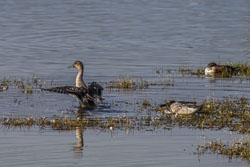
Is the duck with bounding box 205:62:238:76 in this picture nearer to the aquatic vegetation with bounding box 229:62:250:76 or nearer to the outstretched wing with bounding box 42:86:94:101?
the aquatic vegetation with bounding box 229:62:250:76

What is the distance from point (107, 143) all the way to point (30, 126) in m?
2.45

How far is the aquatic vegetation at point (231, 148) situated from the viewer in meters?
12.8

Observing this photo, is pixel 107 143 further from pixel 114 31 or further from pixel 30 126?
pixel 114 31

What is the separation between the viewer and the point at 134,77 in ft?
77.9

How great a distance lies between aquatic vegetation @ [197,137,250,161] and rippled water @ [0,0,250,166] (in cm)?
37

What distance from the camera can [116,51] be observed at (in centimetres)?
3156

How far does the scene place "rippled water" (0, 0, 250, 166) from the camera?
14273 millimetres

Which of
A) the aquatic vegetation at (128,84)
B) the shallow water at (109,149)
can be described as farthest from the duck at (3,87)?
the shallow water at (109,149)

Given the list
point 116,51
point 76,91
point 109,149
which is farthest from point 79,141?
point 116,51

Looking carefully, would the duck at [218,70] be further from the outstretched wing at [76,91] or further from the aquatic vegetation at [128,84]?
the outstretched wing at [76,91]

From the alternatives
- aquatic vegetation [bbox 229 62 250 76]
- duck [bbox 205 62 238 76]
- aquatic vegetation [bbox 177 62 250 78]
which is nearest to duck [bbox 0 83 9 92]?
aquatic vegetation [bbox 177 62 250 78]

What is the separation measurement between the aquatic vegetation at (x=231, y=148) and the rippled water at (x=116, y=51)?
1.20 feet

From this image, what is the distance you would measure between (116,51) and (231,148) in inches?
743

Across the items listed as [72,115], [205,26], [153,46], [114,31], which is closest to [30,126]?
[72,115]
